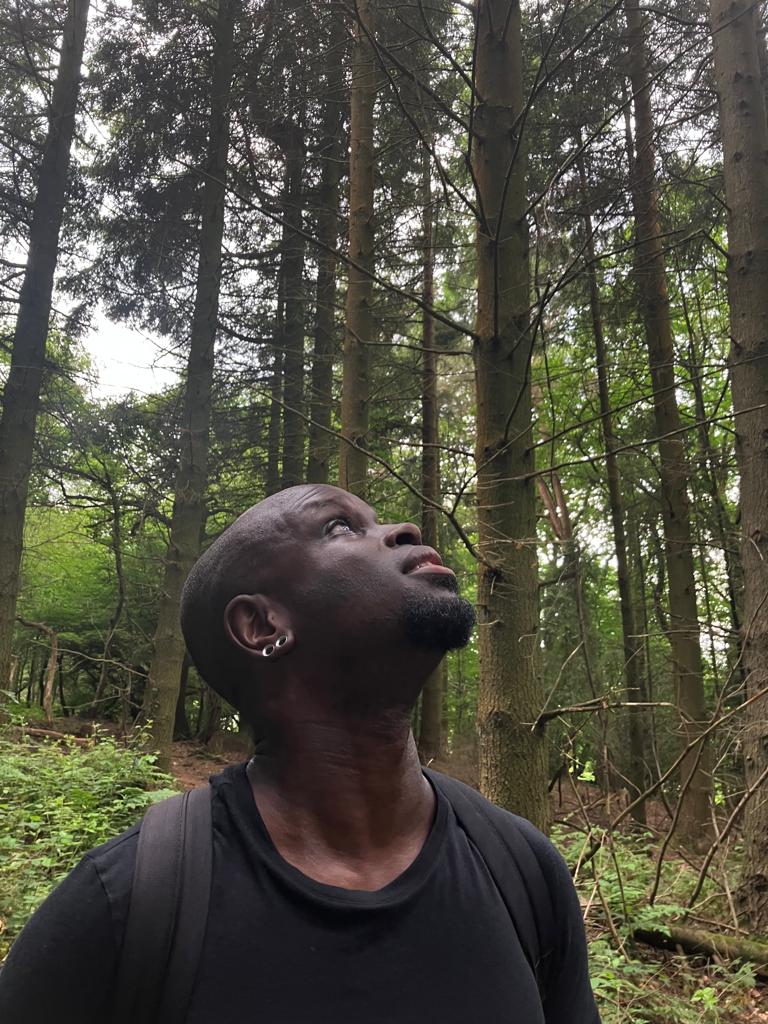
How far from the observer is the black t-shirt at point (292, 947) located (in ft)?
3.34

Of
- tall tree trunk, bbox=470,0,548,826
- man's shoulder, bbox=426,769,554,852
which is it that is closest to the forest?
tall tree trunk, bbox=470,0,548,826

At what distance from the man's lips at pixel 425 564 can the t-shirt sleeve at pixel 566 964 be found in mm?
525

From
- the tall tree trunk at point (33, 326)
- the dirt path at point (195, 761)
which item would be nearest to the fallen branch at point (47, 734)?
the tall tree trunk at point (33, 326)

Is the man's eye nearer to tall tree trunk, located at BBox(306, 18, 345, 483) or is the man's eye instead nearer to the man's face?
the man's face

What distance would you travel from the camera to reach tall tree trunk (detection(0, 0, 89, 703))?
9.37 metres

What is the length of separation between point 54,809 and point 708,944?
4.48 meters

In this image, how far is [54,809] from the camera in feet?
17.0

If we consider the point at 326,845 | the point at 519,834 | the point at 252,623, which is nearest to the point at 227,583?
the point at 252,623

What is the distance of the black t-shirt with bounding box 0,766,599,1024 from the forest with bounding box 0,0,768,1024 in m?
1.90

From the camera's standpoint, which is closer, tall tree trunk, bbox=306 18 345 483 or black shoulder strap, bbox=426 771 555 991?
black shoulder strap, bbox=426 771 555 991

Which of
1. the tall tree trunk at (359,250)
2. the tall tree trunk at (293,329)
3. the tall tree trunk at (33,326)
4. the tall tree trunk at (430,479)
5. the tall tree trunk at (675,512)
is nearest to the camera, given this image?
the tall tree trunk at (359,250)

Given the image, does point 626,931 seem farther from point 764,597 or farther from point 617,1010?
point 764,597

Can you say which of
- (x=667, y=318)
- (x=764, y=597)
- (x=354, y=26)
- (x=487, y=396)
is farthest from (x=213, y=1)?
(x=764, y=597)

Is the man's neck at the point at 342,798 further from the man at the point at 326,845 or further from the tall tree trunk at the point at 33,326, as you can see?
the tall tree trunk at the point at 33,326
